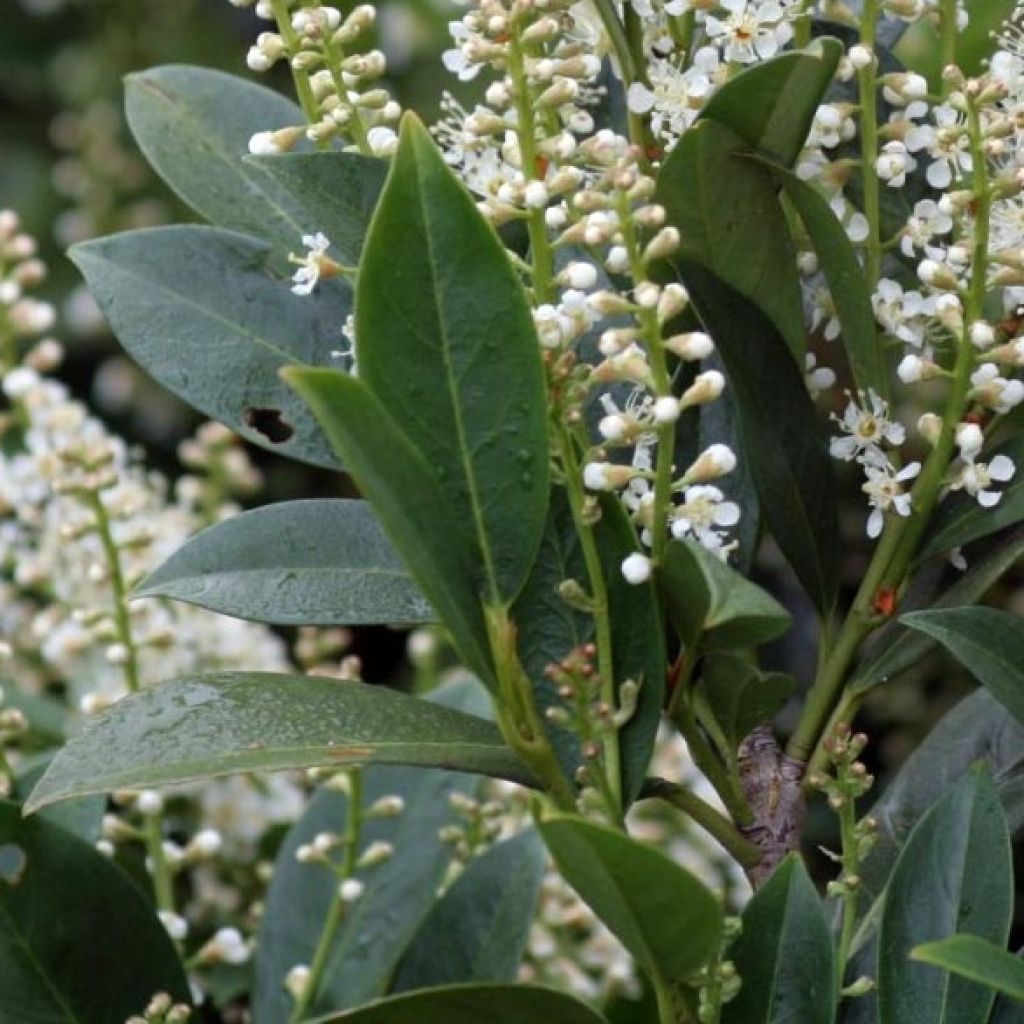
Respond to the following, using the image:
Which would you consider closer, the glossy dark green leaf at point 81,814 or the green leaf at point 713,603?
the green leaf at point 713,603

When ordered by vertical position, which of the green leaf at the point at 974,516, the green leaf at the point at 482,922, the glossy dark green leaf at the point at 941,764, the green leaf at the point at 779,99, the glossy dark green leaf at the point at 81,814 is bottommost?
the green leaf at the point at 482,922

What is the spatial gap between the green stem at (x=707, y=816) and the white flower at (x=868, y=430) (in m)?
0.17

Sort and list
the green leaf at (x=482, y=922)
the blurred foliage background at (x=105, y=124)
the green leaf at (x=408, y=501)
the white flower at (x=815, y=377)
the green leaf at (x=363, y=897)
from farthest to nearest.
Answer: the blurred foliage background at (x=105, y=124), the green leaf at (x=363, y=897), the green leaf at (x=482, y=922), the white flower at (x=815, y=377), the green leaf at (x=408, y=501)

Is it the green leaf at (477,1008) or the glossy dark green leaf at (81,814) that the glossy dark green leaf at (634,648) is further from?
the glossy dark green leaf at (81,814)

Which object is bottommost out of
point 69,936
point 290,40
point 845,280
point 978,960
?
point 69,936

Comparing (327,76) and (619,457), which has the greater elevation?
(327,76)

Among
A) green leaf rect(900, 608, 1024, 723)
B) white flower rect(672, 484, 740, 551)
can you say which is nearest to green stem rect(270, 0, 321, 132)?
white flower rect(672, 484, 740, 551)

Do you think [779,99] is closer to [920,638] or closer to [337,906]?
[920,638]

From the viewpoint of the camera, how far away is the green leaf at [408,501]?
0.66 m

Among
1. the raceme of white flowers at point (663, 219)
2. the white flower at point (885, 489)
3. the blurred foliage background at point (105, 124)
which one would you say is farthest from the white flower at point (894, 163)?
the blurred foliage background at point (105, 124)

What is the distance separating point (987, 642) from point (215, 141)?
1.58 ft

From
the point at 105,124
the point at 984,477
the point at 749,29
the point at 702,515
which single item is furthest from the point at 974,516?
the point at 105,124

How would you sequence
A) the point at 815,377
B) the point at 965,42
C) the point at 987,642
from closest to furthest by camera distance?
the point at 987,642
the point at 815,377
the point at 965,42

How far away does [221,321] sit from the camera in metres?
0.91
